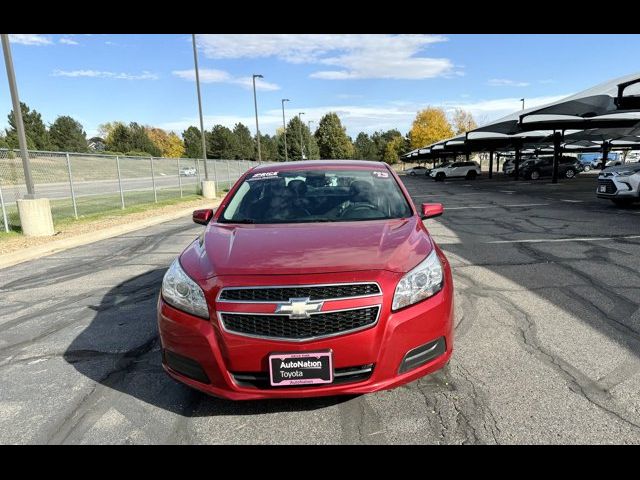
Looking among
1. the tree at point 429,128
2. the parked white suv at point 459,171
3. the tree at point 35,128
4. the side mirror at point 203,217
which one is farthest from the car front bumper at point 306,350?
the tree at point 35,128

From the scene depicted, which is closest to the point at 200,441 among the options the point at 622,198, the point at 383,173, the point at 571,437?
the point at 571,437

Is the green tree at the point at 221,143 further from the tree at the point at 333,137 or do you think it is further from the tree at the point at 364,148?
the tree at the point at 364,148

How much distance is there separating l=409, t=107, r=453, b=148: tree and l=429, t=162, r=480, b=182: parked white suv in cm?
3025

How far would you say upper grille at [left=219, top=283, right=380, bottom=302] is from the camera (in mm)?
2309

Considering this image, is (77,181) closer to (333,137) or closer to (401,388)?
(401,388)

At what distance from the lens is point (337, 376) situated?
2334mm

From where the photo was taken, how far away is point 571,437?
2.34 m

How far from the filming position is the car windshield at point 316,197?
355cm

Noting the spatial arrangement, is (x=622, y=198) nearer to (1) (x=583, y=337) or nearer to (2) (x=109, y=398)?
(1) (x=583, y=337)

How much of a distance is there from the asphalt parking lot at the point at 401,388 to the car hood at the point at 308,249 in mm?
928

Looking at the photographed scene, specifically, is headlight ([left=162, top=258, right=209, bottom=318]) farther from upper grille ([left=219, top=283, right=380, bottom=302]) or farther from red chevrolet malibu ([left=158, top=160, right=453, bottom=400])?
upper grille ([left=219, top=283, right=380, bottom=302])

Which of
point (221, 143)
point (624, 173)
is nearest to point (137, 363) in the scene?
point (624, 173)

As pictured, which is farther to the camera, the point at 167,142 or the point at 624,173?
the point at 167,142

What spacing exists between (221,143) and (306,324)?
328ft
